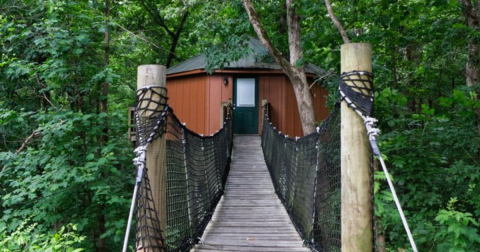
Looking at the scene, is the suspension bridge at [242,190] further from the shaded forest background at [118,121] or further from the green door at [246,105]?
the green door at [246,105]

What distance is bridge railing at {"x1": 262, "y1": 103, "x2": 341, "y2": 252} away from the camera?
9.06 feet

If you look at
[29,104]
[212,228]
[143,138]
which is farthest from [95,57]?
[143,138]

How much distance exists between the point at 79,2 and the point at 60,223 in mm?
4245

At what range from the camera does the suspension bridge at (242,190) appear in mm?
1708

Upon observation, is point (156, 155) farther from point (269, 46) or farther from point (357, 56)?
point (269, 46)

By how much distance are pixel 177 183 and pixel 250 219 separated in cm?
125

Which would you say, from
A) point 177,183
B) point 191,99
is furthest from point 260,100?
point 177,183

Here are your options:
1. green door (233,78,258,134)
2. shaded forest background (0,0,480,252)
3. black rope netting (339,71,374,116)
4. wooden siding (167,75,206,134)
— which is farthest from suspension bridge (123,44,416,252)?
wooden siding (167,75,206,134)

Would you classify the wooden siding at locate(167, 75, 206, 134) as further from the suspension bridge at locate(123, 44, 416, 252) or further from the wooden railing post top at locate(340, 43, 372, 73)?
the wooden railing post top at locate(340, 43, 372, 73)

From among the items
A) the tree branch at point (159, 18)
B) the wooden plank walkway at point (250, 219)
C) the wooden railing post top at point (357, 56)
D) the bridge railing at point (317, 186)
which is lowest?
the wooden plank walkway at point (250, 219)

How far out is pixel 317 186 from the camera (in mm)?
3096

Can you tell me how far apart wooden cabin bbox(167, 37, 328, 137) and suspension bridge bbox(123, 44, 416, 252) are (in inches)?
123

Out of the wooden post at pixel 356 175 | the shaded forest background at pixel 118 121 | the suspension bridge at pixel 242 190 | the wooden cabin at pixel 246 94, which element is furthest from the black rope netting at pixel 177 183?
the wooden cabin at pixel 246 94

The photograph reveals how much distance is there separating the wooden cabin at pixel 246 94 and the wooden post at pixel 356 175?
8055 mm
